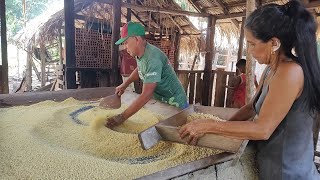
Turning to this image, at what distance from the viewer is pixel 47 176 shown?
108cm

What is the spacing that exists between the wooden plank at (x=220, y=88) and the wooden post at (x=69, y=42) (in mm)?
3270

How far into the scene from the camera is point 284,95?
1.10 meters

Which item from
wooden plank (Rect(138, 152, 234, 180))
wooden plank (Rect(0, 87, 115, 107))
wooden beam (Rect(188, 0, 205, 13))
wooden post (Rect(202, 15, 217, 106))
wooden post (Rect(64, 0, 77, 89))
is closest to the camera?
wooden plank (Rect(138, 152, 234, 180))

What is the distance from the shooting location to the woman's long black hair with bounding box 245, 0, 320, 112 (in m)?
1.12

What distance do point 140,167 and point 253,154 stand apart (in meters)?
0.62

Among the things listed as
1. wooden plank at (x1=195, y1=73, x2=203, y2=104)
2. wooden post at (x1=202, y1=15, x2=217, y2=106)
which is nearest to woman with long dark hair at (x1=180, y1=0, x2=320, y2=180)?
wooden post at (x1=202, y1=15, x2=217, y2=106)

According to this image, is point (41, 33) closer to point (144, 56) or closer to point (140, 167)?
point (144, 56)

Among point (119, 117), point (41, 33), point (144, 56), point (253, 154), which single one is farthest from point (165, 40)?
point (253, 154)

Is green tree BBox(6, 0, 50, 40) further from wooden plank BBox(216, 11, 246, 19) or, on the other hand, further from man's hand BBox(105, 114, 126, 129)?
man's hand BBox(105, 114, 126, 129)

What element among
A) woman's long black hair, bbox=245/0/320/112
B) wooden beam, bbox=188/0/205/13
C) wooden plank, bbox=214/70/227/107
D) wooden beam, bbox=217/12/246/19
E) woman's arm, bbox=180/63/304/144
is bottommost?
wooden plank, bbox=214/70/227/107

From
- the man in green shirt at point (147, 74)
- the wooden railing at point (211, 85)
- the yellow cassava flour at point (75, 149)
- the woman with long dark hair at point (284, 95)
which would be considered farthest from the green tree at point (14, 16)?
the woman with long dark hair at point (284, 95)

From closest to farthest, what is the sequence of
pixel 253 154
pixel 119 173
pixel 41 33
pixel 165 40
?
pixel 119 173 < pixel 253 154 < pixel 41 33 < pixel 165 40

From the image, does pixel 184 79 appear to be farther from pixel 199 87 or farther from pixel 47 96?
pixel 47 96

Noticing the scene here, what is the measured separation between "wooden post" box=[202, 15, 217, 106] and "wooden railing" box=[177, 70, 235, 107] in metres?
0.06
